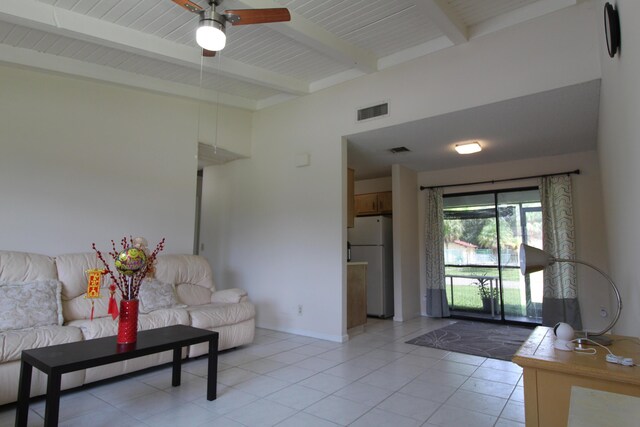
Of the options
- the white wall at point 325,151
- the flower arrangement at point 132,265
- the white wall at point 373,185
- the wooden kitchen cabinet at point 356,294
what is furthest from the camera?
the white wall at point 373,185

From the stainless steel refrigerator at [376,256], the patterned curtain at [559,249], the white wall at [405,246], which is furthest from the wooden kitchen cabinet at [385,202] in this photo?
the patterned curtain at [559,249]

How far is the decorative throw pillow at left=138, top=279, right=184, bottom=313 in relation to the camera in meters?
3.29

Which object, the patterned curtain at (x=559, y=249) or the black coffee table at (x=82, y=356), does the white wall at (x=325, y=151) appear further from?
the patterned curtain at (x=559, y=249)

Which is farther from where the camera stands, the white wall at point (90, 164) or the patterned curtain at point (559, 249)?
the patterned curtain at point (559, 249)

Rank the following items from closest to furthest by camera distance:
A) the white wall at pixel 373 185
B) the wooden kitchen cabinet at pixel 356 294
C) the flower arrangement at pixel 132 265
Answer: the flower arrangement at pixel 132 265, the wooden kitchen cabinet at pixel 356 294, the white wall at pixel 373 185

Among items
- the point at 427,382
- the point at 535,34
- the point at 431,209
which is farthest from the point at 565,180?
the point at 427,382

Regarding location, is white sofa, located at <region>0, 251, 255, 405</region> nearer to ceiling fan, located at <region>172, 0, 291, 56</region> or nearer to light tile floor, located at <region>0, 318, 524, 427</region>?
light tile floor, located at <region>0, 318, 524, 427</region>

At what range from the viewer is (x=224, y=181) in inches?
220

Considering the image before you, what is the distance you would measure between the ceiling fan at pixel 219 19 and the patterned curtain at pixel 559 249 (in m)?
4.49

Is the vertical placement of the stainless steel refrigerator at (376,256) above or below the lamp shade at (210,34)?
below

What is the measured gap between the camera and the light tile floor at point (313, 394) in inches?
87.3

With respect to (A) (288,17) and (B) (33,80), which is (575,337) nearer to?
(A) (288,17)

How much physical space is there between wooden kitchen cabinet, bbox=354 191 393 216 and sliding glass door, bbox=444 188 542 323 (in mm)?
978

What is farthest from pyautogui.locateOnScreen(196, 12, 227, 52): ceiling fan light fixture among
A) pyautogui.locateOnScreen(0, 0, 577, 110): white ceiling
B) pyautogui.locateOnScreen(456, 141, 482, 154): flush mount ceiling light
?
pyautogui.locateOnScreen(456, 141, 482, 154): flush mount ceiling light
